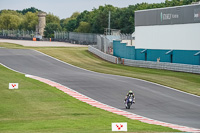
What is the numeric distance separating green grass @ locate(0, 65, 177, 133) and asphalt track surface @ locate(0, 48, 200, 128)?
2698 mm

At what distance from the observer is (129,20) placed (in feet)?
416

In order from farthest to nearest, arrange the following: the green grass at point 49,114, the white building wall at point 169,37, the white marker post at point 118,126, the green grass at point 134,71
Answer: the white building wall at point 169,37, the green grass at point 134,71, the green grass at point 49,114, the white marker post at point 118,126

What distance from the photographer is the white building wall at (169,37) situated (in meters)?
54.5

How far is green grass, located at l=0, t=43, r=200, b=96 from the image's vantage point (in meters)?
41.7

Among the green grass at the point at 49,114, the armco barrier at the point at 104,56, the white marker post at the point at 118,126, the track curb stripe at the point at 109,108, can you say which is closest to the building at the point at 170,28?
the armco barrier at the point at 104,56

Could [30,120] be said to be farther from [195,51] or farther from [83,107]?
[195,51]

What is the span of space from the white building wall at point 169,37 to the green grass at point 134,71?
192 inches

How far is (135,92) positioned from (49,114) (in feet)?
42.0

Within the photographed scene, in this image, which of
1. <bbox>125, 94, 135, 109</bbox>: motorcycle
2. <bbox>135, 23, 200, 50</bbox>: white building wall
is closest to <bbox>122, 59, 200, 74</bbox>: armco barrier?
<bbox>135, 23, 200, 50</bbox>: white building wall

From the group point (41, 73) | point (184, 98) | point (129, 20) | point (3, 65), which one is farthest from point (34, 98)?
point (129, 20)

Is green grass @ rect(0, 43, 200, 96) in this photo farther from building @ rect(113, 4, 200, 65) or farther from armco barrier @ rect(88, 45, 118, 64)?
building @ rect(113, 4, 200, 65)

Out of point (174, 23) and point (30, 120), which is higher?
point (174, 23)

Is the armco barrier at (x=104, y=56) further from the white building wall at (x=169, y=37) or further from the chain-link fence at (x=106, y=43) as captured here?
the white building wall at (x=169, y=37)

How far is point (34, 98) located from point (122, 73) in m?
21.6
